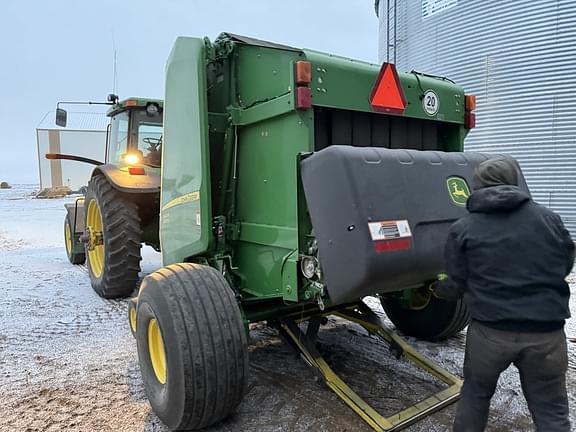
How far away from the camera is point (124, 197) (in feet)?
16.0

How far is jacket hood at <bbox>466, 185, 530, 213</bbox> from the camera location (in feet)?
6.37

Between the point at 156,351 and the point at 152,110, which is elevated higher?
the point at 152,110

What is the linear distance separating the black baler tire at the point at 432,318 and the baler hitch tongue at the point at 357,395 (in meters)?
0.25

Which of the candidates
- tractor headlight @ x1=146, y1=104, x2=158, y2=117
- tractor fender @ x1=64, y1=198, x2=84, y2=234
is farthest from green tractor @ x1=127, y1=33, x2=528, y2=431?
tractor fender @ x1=64, y1=198, x2=84, y2=234

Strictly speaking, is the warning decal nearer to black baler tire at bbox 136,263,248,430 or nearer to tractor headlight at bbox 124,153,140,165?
black baler tire at bbox 136,263,248,430

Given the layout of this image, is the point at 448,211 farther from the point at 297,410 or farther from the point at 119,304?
the point at 119,304

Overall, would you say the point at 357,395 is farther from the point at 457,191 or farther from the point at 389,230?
the point at 457,191

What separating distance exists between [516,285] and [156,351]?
1910 mm

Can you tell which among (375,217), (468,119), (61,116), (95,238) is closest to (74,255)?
(95,238)

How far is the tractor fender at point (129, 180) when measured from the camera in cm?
464

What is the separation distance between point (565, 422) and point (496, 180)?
1.05m

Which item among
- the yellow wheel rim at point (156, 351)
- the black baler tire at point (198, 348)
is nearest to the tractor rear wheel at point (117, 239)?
the yellow wheel rim at point (156, 351)

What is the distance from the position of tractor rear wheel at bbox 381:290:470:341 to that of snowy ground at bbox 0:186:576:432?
0.37 ft

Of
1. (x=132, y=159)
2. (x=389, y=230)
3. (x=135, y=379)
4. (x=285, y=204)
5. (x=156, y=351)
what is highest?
(x=132, y=159)
